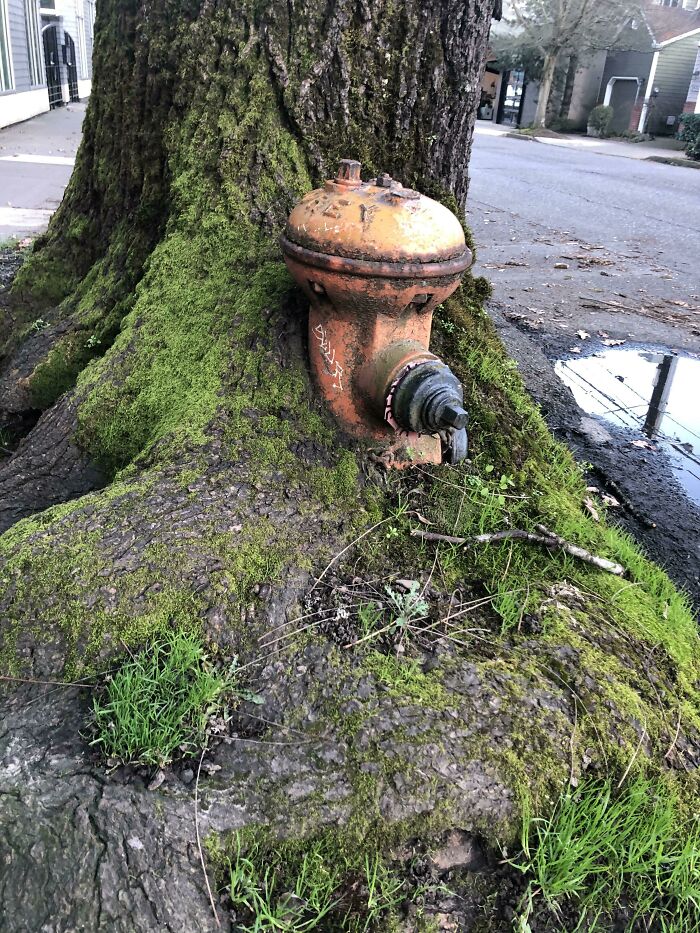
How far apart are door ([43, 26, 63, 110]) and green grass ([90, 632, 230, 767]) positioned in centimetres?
2940

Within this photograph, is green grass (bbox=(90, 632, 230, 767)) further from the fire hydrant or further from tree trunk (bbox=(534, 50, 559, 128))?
tree trunk (bbox=(534, 50, 559, 128))

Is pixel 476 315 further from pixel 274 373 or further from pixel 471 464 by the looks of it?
pixel 274 373

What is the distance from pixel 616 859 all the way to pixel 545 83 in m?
40.2

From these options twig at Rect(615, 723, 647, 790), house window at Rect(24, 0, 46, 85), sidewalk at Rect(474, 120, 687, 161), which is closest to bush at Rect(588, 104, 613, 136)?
sidewalk at Rect(474, 120, 687, 161)

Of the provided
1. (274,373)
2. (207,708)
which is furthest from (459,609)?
(274,373)

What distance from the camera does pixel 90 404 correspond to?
2.66m

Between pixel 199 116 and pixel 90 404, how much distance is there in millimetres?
1222

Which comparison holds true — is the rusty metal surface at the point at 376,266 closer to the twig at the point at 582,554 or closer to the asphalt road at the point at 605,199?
the twig at the point at 582,554


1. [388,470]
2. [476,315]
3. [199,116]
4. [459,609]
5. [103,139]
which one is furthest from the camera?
Result: [103,139]

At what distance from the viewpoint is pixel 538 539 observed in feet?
7.64

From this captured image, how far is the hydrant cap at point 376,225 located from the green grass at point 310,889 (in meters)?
1.52

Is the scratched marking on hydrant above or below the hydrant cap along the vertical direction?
below

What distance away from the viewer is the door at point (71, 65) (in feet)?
90.6

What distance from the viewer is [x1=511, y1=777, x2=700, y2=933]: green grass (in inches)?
63.6
